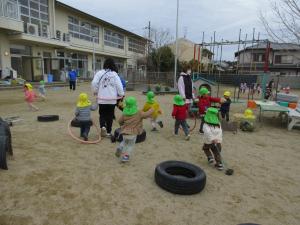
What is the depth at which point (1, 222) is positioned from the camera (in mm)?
2875

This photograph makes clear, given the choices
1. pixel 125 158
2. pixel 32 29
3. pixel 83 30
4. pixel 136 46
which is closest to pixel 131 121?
pixel 125 158

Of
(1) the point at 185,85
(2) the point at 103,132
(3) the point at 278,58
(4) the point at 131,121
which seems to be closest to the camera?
(4) the point at 131,121

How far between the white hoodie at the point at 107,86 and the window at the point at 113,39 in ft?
116

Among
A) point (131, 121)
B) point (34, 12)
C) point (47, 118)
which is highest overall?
point (34, 12)

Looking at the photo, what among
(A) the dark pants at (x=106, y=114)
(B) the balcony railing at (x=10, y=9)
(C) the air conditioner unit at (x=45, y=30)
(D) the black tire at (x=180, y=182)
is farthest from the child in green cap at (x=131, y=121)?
(C) the air conditioner unit at (x=45, y=30)

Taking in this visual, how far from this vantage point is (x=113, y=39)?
4188cm

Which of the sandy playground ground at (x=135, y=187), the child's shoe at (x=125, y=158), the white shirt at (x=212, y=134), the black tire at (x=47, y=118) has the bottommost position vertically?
the sandy playground ground at (x=135, y=187)

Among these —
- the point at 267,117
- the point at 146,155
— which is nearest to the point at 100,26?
the point at 267,117

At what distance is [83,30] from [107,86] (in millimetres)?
30904

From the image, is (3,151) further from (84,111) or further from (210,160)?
(210,160)

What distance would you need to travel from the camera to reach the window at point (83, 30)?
104 ft

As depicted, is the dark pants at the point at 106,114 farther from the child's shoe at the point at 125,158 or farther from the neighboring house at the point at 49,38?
the neighboring house at the point at 49,38

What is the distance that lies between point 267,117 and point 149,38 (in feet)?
130

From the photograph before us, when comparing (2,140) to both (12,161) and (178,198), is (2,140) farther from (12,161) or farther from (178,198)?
(178,198)
